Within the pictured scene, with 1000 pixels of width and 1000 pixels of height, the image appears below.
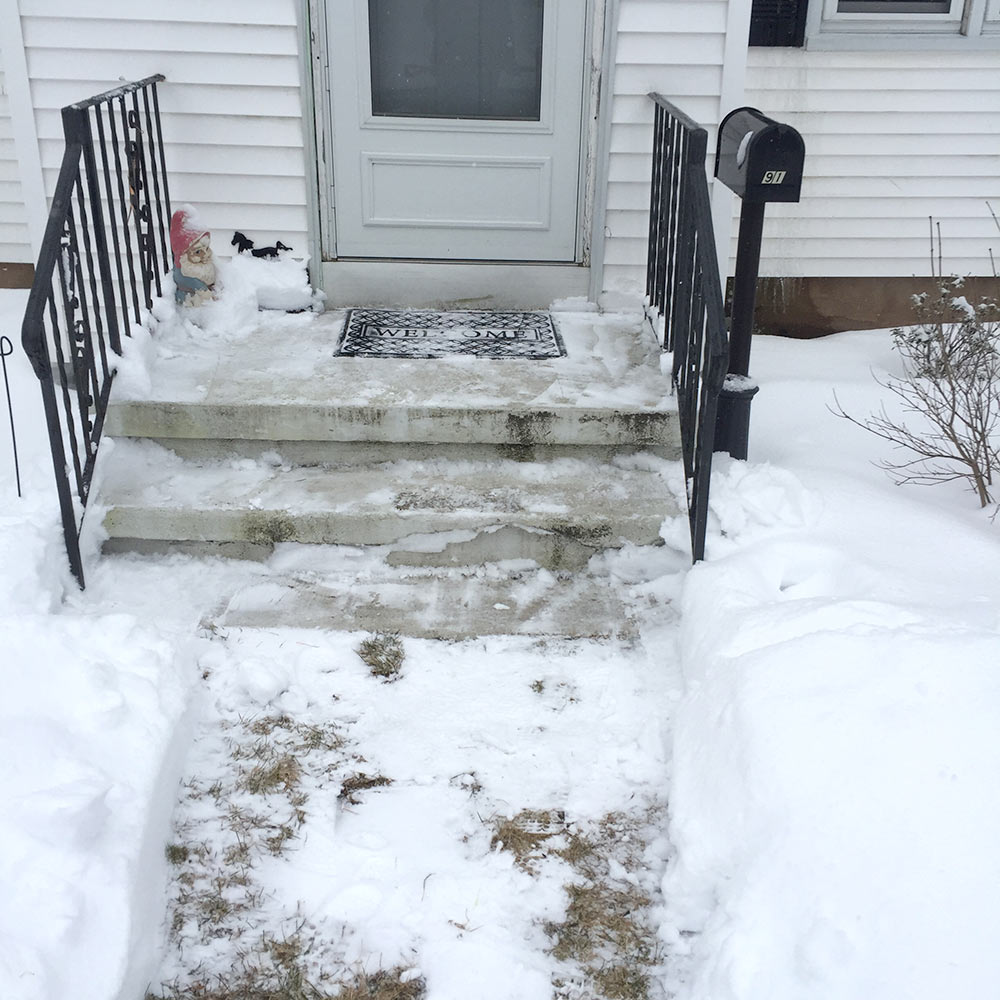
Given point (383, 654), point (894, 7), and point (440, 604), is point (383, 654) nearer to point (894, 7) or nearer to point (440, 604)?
point (440, 604)

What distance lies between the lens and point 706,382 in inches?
114

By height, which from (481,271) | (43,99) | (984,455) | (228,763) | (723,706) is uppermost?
(43,99)

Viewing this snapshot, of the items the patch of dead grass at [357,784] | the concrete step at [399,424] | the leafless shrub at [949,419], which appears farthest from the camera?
the concrete step at [399,424]

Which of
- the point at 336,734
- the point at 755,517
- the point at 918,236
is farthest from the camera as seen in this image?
the point at 918,236

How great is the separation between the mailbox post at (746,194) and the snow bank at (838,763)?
1.48 feet

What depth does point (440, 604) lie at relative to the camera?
308 centimetres

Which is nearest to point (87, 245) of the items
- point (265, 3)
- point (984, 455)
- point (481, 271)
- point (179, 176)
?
point (179, 176)

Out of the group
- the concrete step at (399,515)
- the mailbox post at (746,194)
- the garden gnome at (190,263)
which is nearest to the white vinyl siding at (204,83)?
the garden gnome at (190,263)

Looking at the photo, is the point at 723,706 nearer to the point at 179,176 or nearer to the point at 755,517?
the point at 755,517

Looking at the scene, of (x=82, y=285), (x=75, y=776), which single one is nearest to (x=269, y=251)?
(x=82, y=285)

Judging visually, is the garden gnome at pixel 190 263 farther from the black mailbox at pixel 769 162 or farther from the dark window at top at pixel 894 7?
the dark window at top at pixel 894 7

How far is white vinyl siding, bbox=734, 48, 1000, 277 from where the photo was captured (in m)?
4.83

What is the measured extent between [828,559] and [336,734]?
1.49m

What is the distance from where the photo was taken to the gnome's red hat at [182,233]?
13.8 ft
